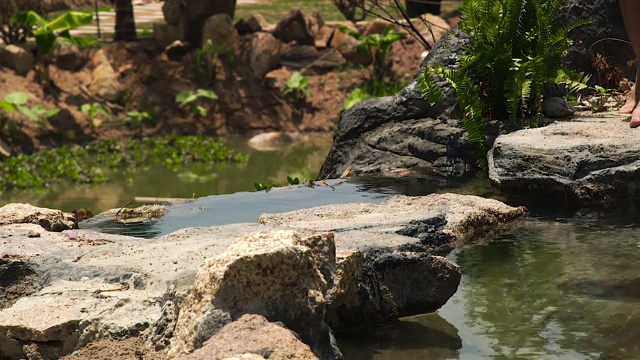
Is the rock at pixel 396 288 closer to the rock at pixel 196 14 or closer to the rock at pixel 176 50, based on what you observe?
the rock at pixel 176 50

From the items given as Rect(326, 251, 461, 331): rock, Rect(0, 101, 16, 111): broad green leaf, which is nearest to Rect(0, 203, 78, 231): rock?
Rect(326, 251, 461, 331): rock

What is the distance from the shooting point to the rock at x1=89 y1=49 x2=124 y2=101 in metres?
18.2

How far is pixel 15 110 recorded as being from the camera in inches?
660

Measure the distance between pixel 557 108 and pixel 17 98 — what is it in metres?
10.2

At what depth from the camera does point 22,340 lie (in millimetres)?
4137

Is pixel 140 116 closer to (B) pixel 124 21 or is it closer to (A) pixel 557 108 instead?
(B) pixel 124 21

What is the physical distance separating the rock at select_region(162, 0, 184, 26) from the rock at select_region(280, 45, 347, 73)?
2.08 metres

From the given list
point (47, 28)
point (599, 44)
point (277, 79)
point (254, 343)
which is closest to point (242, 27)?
point (277, 79)

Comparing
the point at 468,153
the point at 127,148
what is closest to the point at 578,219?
the point at 468,153

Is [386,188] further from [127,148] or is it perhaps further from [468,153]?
[127,148]

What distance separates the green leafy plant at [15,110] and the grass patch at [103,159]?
636mm

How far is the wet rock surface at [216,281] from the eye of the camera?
3785 mm

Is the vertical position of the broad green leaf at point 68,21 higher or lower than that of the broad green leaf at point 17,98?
higher

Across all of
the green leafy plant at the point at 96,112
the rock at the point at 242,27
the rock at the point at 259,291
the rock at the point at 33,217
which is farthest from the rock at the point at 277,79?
the rock at the point at 259,291
